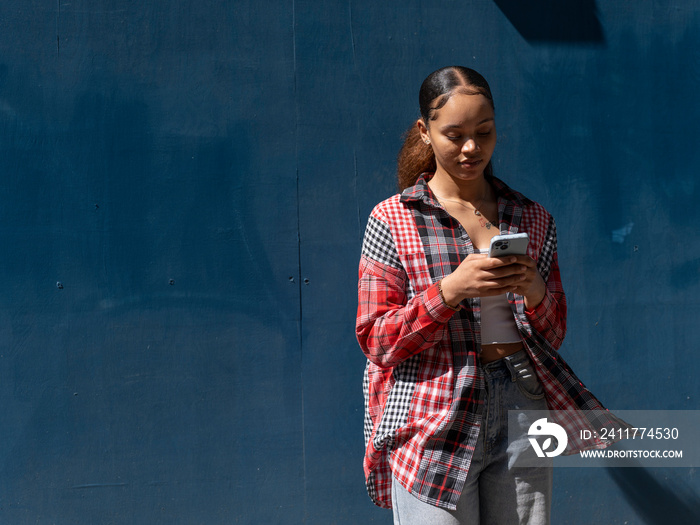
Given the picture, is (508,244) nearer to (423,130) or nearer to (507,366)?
(507,366)

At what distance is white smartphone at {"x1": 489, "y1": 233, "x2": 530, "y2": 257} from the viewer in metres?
1.60

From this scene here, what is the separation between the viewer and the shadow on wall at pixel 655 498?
3.18 metres

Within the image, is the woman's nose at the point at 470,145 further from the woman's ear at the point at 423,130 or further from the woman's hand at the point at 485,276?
the woman's hand at the point at 485,276

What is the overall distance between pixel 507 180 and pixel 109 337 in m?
1.80

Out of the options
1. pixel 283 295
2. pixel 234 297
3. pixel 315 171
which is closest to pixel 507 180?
pixel 315 171

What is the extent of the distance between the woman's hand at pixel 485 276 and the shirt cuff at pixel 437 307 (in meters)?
0.01

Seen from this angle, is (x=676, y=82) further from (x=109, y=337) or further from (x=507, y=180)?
(x=109, y=337)

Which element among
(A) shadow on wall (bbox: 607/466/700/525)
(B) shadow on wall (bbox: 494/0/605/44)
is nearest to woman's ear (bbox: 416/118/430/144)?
(B) shadow on wall (bbox: 494/0/605/44)

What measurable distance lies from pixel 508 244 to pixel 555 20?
1773mm

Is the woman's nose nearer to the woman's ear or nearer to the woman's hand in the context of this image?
the woman's ear

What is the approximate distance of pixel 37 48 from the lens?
2641 mm

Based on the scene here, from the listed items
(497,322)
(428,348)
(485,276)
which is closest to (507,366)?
(497,322)

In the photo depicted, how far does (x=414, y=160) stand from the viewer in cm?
210

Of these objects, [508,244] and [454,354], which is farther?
[454,354]
